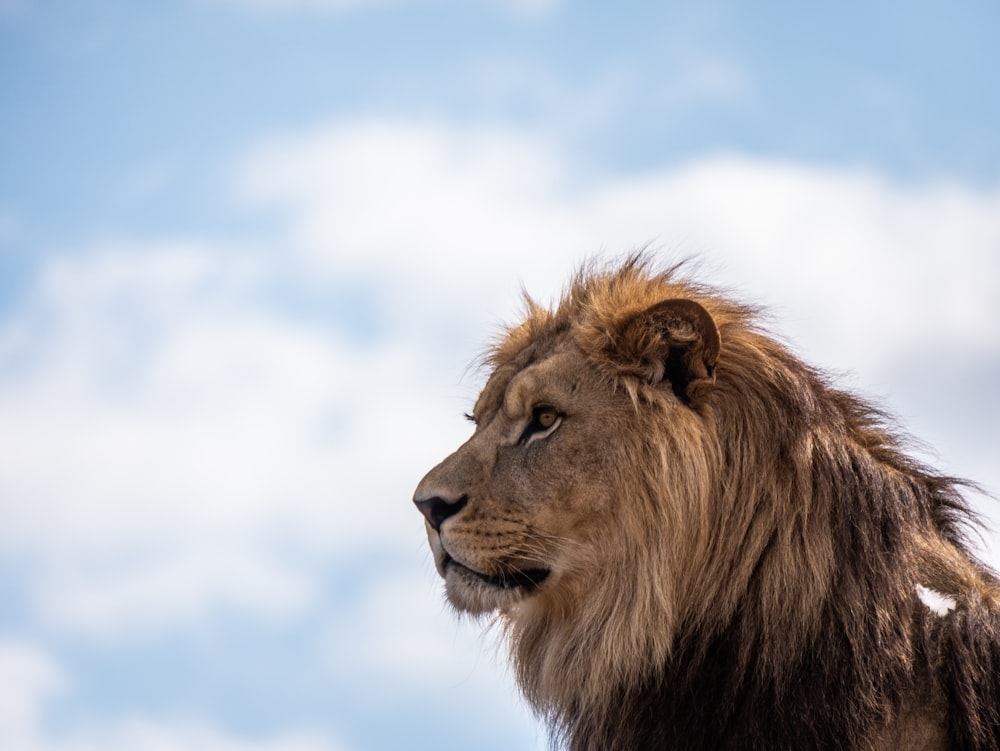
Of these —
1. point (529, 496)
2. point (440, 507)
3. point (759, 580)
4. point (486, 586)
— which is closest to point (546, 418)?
point (529, 496)

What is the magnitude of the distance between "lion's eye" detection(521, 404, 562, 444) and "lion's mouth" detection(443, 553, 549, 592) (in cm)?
43

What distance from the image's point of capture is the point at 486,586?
15.9 feet

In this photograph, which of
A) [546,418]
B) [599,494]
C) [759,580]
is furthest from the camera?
[546,418]

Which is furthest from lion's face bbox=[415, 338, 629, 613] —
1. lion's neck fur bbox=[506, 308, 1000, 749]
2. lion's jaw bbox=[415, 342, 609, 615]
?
lion's neck fur bbox=[506, 308, 1000, 749]

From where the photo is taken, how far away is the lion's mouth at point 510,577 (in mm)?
4820

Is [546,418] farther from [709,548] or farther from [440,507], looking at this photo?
[709,548]

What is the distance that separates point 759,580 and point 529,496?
30.2 inches

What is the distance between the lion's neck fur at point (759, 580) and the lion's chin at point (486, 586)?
6.3 inches

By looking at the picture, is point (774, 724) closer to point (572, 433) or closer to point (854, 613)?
point (854, 613)

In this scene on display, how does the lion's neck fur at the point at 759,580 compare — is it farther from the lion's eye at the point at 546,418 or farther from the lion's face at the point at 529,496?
the lion's eye at the point at 546,418

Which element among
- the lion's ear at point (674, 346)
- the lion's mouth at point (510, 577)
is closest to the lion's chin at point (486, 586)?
the lion's mouth at point (510, 577)

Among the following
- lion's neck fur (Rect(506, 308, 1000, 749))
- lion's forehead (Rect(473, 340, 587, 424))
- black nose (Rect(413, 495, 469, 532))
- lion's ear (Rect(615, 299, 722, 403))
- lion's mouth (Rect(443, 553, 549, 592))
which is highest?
lion's forehead (Rect(473, 340, 587, 424))

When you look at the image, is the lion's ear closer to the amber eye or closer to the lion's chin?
the amber eye

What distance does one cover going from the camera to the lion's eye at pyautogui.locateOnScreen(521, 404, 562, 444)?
16.0 ft
